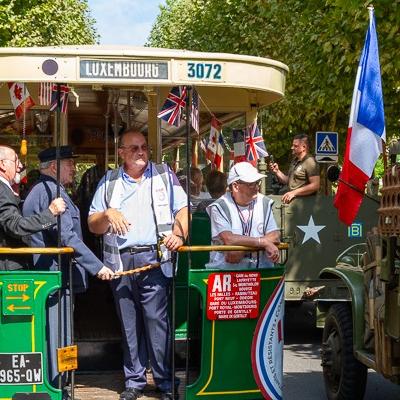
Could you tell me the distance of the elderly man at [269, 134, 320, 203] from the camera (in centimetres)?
1057

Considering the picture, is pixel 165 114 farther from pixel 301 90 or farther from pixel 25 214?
pixel 301 90

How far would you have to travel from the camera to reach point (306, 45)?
53.1ft

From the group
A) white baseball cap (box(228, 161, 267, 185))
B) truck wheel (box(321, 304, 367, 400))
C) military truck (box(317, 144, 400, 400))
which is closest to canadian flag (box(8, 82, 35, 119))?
white baseball cap (box(228, 161, 267, 185))

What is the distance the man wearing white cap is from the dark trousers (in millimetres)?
472

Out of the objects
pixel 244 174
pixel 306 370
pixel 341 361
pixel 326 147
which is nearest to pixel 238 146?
pixel 244 174

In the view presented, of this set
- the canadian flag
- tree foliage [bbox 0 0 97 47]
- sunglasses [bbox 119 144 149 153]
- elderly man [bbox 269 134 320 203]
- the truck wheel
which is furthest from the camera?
tree foliage [bbox 0 0 97 47]

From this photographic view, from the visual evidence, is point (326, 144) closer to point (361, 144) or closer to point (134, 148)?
point (361, 144)

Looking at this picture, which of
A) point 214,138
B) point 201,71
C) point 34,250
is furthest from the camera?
point 214,138

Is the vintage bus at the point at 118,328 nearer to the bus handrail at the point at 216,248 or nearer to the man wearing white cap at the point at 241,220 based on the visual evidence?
the bus handrail at the point at 216,248

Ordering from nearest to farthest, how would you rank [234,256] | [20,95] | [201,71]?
[201,71] → [234,256] → [20,95]

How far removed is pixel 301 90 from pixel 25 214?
16.0m

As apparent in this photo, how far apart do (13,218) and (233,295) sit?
4.62 feet

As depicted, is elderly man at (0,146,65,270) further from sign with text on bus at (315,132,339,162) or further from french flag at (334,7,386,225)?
sign with text on bus at (315,132,339,162)

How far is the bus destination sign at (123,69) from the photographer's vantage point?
17.6 feet
